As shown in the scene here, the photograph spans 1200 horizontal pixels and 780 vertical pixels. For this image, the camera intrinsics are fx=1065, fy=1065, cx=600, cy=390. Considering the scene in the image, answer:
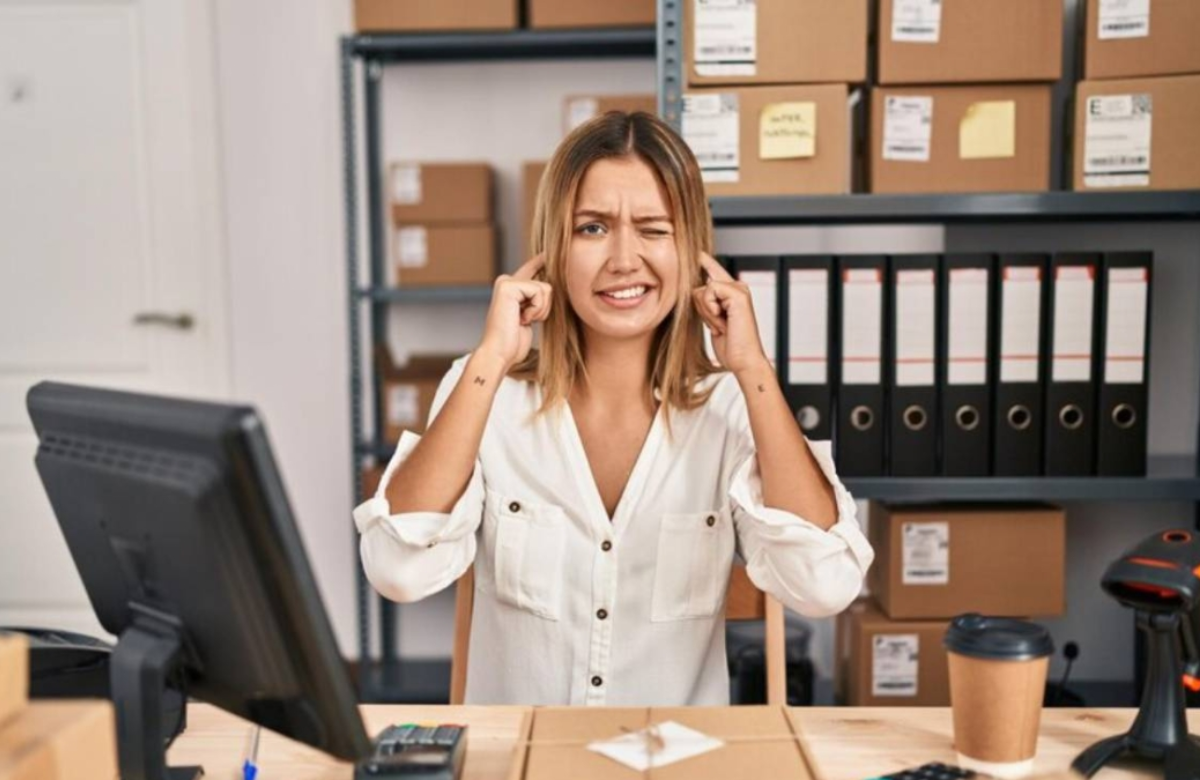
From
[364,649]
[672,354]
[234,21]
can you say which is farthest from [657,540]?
[234,21]

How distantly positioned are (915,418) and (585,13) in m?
1.29

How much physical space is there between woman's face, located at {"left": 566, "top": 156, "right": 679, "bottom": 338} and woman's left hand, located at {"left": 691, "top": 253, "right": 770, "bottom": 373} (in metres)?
0.05

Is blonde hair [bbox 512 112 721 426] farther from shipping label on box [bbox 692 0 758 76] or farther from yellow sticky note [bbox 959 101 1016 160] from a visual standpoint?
yellow sticky note [bbox 959 101 1016 160]

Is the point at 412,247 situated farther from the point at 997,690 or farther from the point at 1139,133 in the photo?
the point at 997,690

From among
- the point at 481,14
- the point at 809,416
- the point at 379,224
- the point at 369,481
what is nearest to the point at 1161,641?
the point at 809,416

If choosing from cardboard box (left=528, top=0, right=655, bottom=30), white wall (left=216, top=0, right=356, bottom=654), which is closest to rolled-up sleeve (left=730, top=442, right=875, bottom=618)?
cardboard box (left=528, top=0, right=655, bottom=30)

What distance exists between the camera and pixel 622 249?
1.38 meters

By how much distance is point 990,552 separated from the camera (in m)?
1.91

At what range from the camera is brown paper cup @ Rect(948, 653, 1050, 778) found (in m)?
0.88

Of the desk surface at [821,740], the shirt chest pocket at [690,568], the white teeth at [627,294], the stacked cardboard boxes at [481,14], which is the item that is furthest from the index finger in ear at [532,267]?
the stacked cardboard boxes at [481,14]

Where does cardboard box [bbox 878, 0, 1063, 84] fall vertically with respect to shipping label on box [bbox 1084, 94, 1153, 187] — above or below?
above

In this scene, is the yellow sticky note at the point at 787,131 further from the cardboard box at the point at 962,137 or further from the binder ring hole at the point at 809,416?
the binder ring hole at the point at 809,416

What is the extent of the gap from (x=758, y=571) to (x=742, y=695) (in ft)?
3.04

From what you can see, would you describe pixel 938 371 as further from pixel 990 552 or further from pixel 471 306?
pixel 471 306
